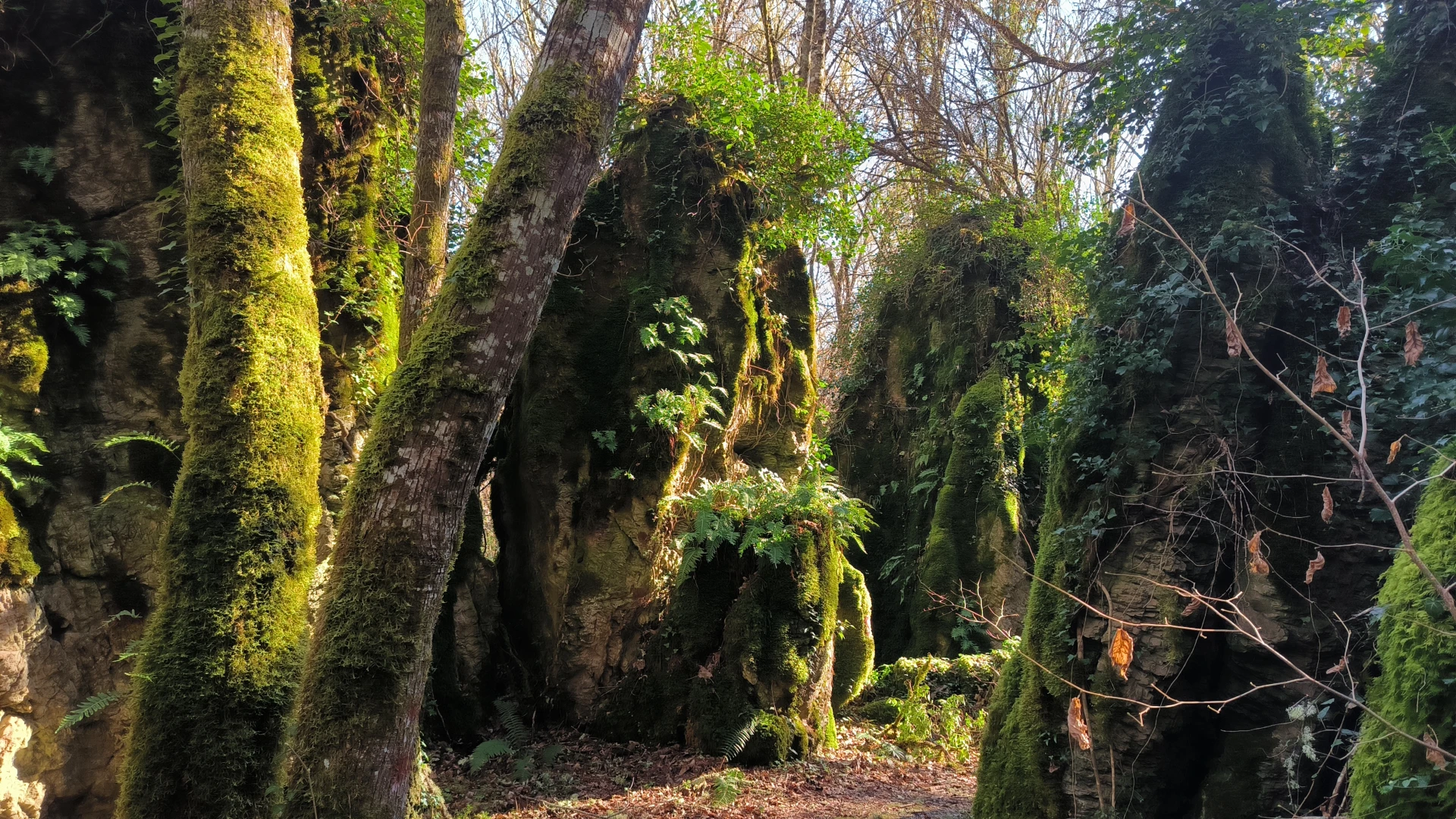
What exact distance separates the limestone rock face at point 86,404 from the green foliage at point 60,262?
0.10 metres

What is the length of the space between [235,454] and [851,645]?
7.54m

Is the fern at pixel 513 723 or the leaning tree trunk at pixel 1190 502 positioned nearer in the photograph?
the leaning tree trunk at pixel 1190 502

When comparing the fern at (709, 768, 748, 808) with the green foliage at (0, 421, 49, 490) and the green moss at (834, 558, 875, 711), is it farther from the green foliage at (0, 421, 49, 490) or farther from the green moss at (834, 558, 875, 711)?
the green foliage at (0, 421, 49, 490)

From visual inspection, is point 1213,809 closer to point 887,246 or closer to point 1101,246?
point 1101,246

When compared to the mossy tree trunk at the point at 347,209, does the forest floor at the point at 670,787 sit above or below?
below

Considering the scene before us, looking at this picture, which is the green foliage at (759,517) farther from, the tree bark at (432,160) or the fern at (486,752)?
the tree bark at (432,160)

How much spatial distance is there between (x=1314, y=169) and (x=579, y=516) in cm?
721

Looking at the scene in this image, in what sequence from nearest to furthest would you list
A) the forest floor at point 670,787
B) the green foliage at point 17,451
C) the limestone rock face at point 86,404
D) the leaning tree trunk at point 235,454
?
the leaning tree trunk at point 235,454 < the green foliage at point 17,451 < the limestone rock face at point 86,404 < the forest floor at point 670,787

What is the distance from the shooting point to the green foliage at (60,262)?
5637 millimetres

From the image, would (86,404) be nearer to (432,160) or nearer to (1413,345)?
(432,160)

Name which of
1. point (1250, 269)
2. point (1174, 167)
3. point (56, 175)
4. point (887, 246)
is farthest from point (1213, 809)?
point (887, 246)

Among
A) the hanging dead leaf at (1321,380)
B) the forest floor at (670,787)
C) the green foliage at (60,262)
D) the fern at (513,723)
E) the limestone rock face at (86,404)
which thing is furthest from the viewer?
the fern at (513,723)

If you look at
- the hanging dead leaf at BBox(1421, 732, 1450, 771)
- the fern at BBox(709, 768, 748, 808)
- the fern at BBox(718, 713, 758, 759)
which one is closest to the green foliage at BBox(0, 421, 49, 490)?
the fern at BBox(709, 768, 748, 808)

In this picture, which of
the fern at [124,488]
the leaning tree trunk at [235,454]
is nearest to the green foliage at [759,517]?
the leaning tree trunk at [235,454]
